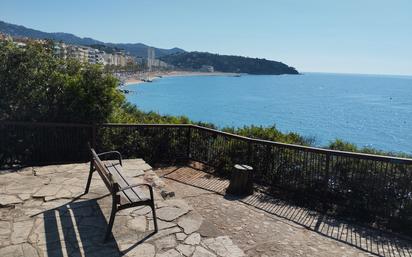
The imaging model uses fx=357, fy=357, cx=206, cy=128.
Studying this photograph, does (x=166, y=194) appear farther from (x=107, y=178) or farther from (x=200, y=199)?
(x=107, y=178)

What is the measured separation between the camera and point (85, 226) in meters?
4.50

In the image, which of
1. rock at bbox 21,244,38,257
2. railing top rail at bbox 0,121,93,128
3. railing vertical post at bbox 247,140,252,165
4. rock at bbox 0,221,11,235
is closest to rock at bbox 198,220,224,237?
rock at bbox 21,244,38,257

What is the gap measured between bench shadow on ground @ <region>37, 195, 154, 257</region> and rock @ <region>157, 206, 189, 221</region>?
46 centimetres

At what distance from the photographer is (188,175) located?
26.5 ft

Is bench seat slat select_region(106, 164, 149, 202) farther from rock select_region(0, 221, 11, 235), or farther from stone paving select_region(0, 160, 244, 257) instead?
rock select_region(0, 221, 11, 235)

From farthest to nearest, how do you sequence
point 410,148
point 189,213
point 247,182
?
point 410,148, point 247,182, point 189,213

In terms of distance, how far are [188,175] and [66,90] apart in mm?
3344

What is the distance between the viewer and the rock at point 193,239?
14.1 feet

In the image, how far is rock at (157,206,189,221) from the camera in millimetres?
4852

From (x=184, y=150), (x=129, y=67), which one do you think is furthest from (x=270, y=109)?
(x=129, y=67)

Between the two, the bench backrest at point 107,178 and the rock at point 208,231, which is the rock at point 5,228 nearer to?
the bench backrest at point 107,178

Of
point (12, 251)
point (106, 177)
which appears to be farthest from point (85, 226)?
point (12, 251)

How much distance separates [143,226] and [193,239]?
68cm

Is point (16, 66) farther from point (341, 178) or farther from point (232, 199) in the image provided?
point (341, 178)
